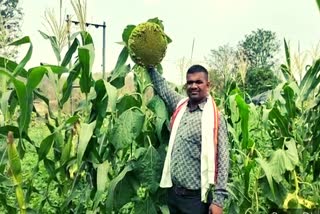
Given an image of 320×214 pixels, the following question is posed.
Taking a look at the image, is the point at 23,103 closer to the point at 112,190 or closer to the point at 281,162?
the point at 112,190

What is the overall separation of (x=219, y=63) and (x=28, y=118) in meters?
3.06

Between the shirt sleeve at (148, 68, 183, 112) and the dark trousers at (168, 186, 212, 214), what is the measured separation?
505 millimetres

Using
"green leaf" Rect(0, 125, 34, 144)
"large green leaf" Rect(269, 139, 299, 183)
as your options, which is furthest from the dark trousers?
"green leaf" Rect(0, 125, 34, 144)

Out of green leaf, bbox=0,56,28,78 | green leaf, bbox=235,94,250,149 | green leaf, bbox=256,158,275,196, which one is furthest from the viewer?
green leaf, bbox=235,94,250,149

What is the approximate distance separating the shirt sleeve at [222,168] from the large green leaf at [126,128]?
0.46 metres

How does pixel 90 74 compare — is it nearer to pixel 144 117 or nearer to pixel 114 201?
pixel 144 117

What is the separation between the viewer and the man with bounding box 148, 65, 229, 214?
10.4 ft

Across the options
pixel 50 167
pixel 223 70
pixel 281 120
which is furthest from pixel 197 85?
pixel 223 70

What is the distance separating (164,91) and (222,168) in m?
0.61

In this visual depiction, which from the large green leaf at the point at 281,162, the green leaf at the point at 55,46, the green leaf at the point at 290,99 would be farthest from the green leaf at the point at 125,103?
the green leaf at the point at 290,99

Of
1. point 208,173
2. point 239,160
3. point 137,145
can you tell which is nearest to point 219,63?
point 239,160

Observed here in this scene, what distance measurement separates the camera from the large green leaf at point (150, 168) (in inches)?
134

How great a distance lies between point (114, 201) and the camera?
3.48 metres

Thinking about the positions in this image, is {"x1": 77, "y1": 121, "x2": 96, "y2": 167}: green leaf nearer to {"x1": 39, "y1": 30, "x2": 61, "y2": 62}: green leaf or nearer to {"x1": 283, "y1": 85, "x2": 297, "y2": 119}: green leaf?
{"x1": 39, "y1": 30, "x2": 61, "y2": 62}: green leaf
